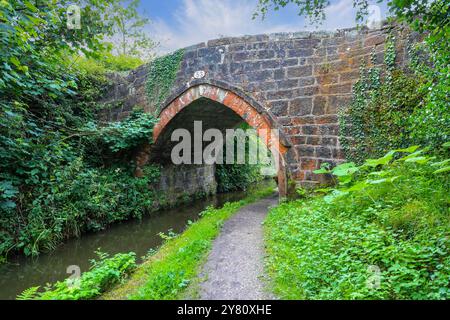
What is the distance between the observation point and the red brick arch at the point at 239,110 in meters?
4.90

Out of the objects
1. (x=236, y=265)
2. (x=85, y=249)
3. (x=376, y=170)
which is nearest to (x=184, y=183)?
(x=85, y=249)

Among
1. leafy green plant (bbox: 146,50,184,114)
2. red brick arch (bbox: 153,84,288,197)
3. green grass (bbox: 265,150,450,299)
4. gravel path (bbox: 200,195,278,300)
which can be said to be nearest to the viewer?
green grass (bbox: 265,150,450,299)

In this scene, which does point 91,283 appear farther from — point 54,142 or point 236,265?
point 54,142

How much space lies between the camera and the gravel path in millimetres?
2218

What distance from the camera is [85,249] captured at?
15.3 ft

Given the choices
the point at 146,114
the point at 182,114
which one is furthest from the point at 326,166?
the point at 146,114

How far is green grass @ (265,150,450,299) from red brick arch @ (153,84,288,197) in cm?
155

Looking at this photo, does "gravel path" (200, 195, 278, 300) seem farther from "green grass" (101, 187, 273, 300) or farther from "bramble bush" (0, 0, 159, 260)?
"bramble bush" (0, 0, 159, 260)

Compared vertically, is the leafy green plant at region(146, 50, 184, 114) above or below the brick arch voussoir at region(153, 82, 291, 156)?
above

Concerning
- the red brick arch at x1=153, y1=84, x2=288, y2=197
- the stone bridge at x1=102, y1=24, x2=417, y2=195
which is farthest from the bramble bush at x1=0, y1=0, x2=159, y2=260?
the stone bridge at x1=102, y1=24, x2=417, y2=195

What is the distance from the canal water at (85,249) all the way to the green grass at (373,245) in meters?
2.83

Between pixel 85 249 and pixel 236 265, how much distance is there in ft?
10.4

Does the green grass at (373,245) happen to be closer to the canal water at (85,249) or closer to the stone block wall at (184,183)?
the canal water at (85,249)

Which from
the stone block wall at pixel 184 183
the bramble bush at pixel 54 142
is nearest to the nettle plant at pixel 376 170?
the bramble bush at pixel 54 142
